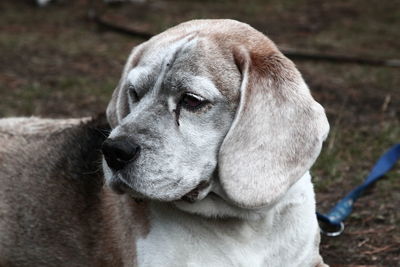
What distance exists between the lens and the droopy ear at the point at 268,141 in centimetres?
329

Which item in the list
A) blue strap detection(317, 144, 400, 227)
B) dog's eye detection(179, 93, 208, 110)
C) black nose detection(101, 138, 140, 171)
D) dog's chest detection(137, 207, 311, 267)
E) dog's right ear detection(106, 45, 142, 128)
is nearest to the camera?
black nose detection(101, 138, 140, 171)

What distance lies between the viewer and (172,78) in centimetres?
341

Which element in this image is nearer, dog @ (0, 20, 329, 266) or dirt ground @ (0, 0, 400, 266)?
dog @ (0, 20, 329, 266)

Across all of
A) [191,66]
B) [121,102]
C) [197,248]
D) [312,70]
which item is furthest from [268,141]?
[312,70]

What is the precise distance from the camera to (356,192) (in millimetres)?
4898

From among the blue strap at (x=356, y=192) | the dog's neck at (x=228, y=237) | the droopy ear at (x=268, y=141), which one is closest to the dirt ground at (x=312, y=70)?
the blue strap at (x=356, y=192)

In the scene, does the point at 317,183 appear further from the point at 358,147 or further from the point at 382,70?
the point at 382,70

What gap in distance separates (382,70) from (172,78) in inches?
208

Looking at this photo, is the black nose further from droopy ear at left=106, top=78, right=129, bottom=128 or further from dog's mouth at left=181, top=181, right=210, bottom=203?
droopy ear at left=106, top=78, right=129, bottom=128

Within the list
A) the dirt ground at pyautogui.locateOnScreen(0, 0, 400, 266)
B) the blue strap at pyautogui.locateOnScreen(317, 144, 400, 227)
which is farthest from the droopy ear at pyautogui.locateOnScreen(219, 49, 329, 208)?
the blue strap at pyautogui.locateOnScreen(317, 144, 400, 227)

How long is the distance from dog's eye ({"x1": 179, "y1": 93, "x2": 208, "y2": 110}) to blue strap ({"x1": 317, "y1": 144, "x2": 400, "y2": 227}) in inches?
58.8

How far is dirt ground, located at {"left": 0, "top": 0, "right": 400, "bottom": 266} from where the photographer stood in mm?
4934

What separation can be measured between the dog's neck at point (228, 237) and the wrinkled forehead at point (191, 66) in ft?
1.95

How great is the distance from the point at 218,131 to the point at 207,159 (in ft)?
0.48
